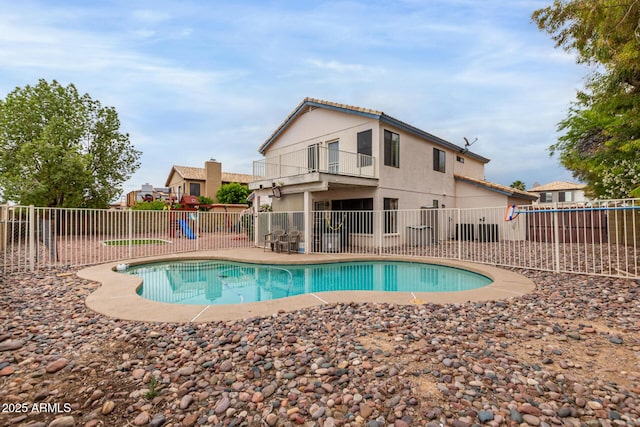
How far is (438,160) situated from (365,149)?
243 inches

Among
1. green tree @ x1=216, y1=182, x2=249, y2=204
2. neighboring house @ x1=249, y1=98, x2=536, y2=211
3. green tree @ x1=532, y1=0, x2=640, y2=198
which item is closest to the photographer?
green tree @ x1=532, y1=0, x2=640, y2=198

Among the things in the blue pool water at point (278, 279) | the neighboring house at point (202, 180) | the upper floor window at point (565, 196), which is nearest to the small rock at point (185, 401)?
the blue pool water at point (278, 279)

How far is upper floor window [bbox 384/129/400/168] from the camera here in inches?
525

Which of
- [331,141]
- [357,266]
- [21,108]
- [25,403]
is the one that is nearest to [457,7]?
[331,141]

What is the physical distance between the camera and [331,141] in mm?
14773

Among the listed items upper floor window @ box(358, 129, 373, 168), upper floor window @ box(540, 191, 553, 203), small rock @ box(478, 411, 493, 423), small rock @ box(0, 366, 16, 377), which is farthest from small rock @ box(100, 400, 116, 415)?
upper floor window @ box(540, 191, 553, 203)

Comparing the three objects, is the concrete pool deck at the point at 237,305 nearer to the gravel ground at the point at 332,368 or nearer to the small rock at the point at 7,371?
the gravel ground at the point at 332,368

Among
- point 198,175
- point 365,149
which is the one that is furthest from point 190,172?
point 365,149

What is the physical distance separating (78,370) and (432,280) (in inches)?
312

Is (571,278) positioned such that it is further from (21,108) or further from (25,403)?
(21,108)

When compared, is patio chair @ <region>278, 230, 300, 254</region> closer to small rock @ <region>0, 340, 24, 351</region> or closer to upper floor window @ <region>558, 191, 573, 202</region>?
small rock @ <region>0, 340, 24, 351</region>

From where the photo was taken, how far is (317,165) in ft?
46.3

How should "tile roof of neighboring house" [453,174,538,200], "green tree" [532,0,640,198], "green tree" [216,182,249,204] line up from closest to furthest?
1. "green tree" [532,0,640,198]
2. "tile roof of neighboring house" [453,174,538,200]
3. "green tree" [216,182,249,204]

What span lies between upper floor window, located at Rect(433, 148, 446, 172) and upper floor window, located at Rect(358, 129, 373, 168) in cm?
558
